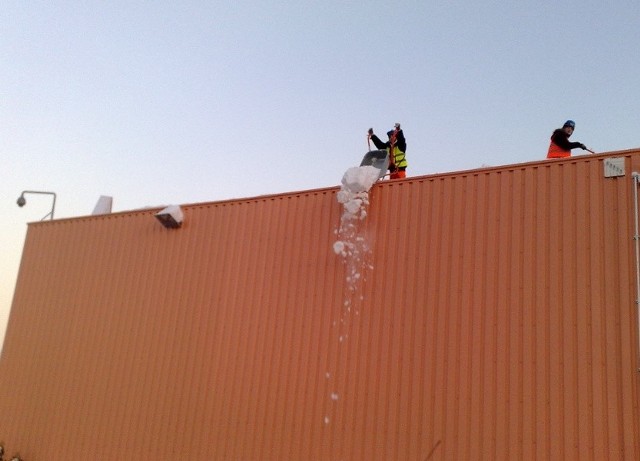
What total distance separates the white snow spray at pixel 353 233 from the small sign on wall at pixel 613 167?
297cm

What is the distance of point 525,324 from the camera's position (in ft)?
23.4

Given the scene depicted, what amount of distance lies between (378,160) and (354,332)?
275 centimetres

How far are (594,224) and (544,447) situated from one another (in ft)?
8.08

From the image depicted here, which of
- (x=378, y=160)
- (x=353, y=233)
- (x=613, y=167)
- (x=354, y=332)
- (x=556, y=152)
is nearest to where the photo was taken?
(x=613, y=167)

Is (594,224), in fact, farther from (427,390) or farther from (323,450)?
(323,450)

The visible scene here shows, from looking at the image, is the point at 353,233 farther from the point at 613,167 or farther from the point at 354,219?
the point at 613,167

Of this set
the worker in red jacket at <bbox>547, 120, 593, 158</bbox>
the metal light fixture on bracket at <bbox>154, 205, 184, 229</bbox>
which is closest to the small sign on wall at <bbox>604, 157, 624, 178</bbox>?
the worker in red jacket at <bbox>547, 120, 593, 158</bbox>

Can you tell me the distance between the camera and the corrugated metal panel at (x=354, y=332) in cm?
686

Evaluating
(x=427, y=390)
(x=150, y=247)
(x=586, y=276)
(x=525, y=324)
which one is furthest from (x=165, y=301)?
(x=586, y=276)

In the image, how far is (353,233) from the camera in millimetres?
8797

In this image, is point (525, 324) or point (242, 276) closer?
point (525, 324)

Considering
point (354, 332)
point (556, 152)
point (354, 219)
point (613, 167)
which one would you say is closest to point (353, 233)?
point (354, 219)

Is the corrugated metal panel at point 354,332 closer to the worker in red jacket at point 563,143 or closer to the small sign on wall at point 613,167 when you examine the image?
the small sign on wall at point 613,167

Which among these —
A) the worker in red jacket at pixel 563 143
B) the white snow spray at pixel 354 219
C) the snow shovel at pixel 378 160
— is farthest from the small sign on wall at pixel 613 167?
the snow shovel at pixel 378 160
